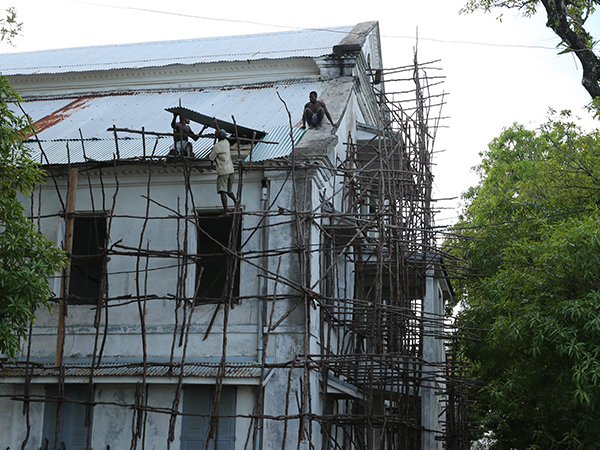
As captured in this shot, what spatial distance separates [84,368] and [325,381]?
4.33 m

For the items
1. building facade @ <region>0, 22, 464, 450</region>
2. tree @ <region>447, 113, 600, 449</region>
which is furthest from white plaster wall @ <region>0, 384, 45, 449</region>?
tree @ <region>447, 113, 600, 449</region>

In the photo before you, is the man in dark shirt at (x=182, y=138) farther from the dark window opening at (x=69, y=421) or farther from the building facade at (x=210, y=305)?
the dark window opening at (x=69, y=421)

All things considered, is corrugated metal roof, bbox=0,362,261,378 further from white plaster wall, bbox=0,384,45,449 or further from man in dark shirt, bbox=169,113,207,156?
man in dark shirt, bbox=169,113,207,156

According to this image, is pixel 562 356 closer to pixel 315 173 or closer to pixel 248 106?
Result: pixel 315 173

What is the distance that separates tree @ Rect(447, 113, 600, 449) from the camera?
1118 cm

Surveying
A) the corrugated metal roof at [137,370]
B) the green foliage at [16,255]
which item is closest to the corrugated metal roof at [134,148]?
the green foliage at [16,255]

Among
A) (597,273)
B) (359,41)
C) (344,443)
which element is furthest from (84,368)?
(359,41)

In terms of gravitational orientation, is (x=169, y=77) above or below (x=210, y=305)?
above

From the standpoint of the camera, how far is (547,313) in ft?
39.2

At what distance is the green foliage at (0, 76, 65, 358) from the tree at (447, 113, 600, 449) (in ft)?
26.0

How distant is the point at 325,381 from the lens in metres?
11.8

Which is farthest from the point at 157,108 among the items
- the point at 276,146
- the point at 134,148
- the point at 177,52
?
the point at 276,146

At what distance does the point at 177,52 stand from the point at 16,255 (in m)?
11.9

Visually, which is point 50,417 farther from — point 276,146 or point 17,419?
point 276,146
